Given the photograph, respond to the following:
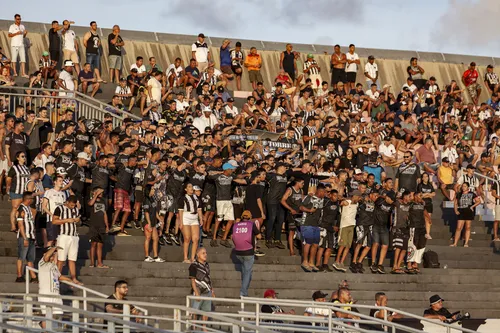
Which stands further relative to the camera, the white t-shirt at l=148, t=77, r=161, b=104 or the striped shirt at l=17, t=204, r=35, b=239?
the white t-shirt at l=148, t=77, r=161, b=104

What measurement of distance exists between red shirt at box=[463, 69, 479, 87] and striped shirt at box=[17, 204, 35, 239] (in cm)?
2160

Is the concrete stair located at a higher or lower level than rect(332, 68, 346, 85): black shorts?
lower

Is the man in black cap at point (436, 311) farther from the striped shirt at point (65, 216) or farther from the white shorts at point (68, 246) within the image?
the striped shirt at point (65, 216)

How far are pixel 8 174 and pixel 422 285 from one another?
A: 336 inches

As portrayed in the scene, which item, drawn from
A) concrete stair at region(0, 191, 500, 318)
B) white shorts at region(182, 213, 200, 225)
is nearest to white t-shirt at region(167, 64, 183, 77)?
concrete stair at region(0, 191, 500, 318)

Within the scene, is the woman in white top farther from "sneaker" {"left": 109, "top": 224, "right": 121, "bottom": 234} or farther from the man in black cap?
the man in black cap

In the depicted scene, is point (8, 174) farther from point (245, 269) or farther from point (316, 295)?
point (316, 295)

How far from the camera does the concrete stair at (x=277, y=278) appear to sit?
2480 cm

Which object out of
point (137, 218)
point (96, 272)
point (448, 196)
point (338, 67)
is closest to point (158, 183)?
point (137, 218)

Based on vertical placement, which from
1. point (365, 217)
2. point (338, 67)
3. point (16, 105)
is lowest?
point (365, 217)

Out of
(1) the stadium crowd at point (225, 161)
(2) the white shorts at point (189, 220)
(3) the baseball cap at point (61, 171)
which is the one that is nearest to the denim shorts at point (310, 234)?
(1) the stadium crowd at point (225, 161)

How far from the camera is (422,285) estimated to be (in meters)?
27.8

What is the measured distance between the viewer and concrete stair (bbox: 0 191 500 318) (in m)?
24.8

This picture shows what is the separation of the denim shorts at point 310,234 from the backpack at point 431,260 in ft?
9.39
